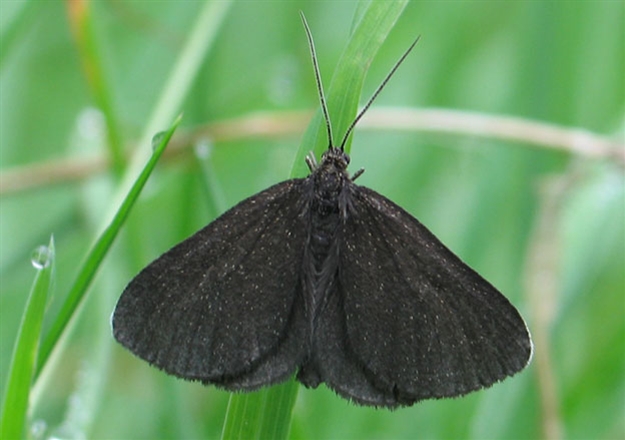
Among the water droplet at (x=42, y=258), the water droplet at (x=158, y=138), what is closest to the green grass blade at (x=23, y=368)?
the water droplet at (x=42, y=258)

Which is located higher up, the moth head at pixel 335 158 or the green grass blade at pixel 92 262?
the moth head at pixel 335 158

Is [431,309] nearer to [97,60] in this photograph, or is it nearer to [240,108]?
[97,60]

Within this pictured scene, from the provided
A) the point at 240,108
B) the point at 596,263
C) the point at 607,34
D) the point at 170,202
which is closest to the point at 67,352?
the point at 170,202

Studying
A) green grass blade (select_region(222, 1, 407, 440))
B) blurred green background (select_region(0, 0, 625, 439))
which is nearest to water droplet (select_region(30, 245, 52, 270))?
green grass blade (select_region(222, 1, 407, 440))

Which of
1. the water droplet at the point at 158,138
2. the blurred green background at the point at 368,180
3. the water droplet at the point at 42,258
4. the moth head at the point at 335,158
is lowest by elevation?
the water droplet at the point at 42,258

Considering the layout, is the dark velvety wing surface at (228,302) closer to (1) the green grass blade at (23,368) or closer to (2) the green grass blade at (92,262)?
(2) the green grass blade at (92,262)

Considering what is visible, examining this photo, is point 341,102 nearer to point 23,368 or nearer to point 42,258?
point 42,258
